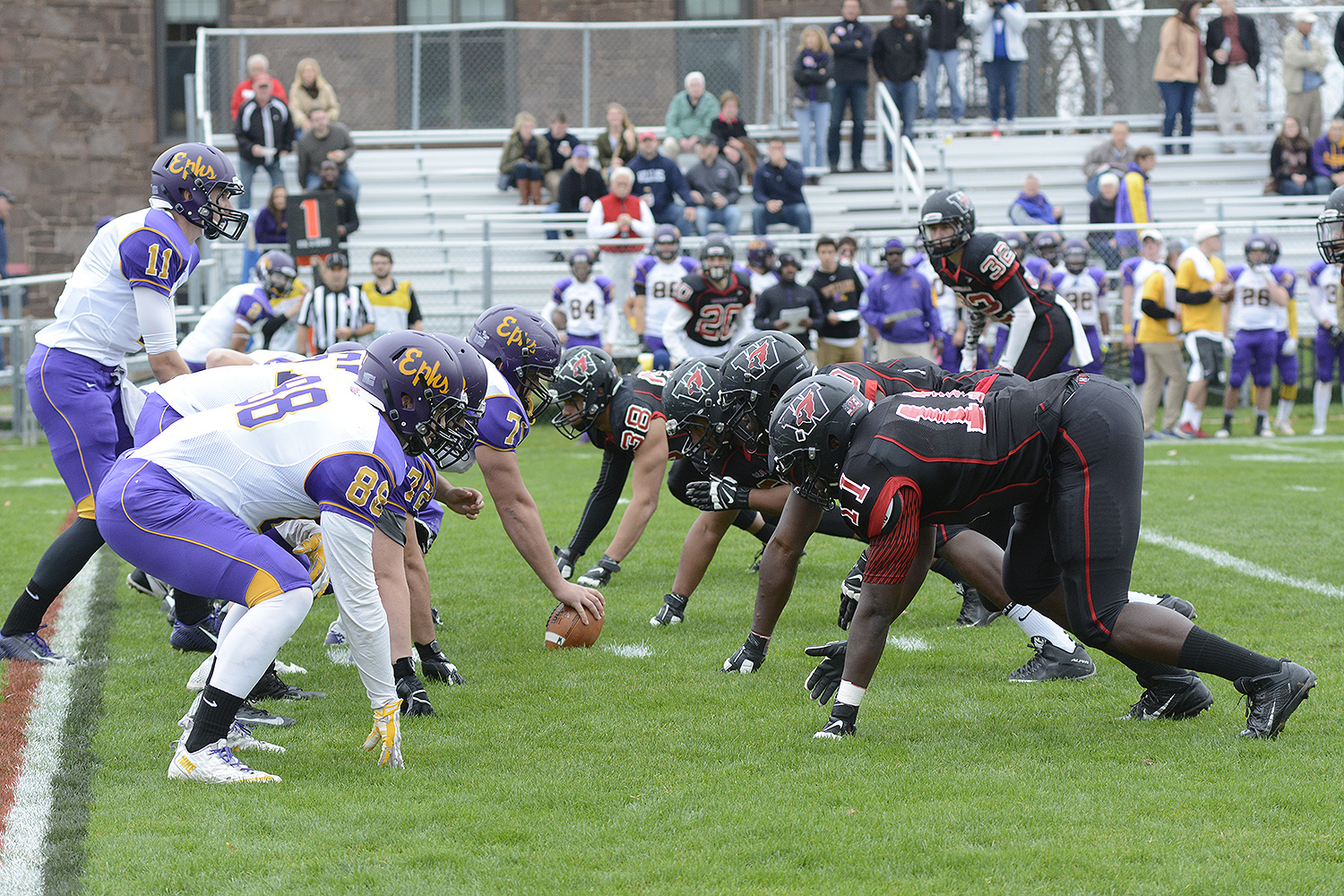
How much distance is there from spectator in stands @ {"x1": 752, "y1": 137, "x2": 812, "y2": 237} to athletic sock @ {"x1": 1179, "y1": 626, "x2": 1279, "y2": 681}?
11.7 metres

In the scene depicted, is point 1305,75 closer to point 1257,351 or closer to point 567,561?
point 1257,351

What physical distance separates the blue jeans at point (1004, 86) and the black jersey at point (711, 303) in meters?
7.74

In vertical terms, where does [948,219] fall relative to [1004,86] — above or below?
below

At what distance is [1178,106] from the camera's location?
1856 centimetres

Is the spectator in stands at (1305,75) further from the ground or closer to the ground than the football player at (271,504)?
further from the ground

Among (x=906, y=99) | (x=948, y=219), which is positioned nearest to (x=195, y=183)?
(x=948, y=219)

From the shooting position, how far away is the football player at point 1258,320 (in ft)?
44.6

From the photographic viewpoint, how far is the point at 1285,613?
6465 mm

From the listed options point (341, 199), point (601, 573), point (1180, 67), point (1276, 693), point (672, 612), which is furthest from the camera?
point (1180, 67)

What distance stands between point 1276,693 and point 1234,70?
16.5 metres

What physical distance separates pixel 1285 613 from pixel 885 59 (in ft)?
39.9

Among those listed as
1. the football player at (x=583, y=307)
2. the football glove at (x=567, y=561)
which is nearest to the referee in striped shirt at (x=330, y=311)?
the football player at (x=583, y=307)

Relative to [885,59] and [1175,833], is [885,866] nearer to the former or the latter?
[1175,833]

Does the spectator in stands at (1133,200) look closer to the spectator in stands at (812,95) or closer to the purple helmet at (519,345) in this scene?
the spectator in stands at (812,95)
